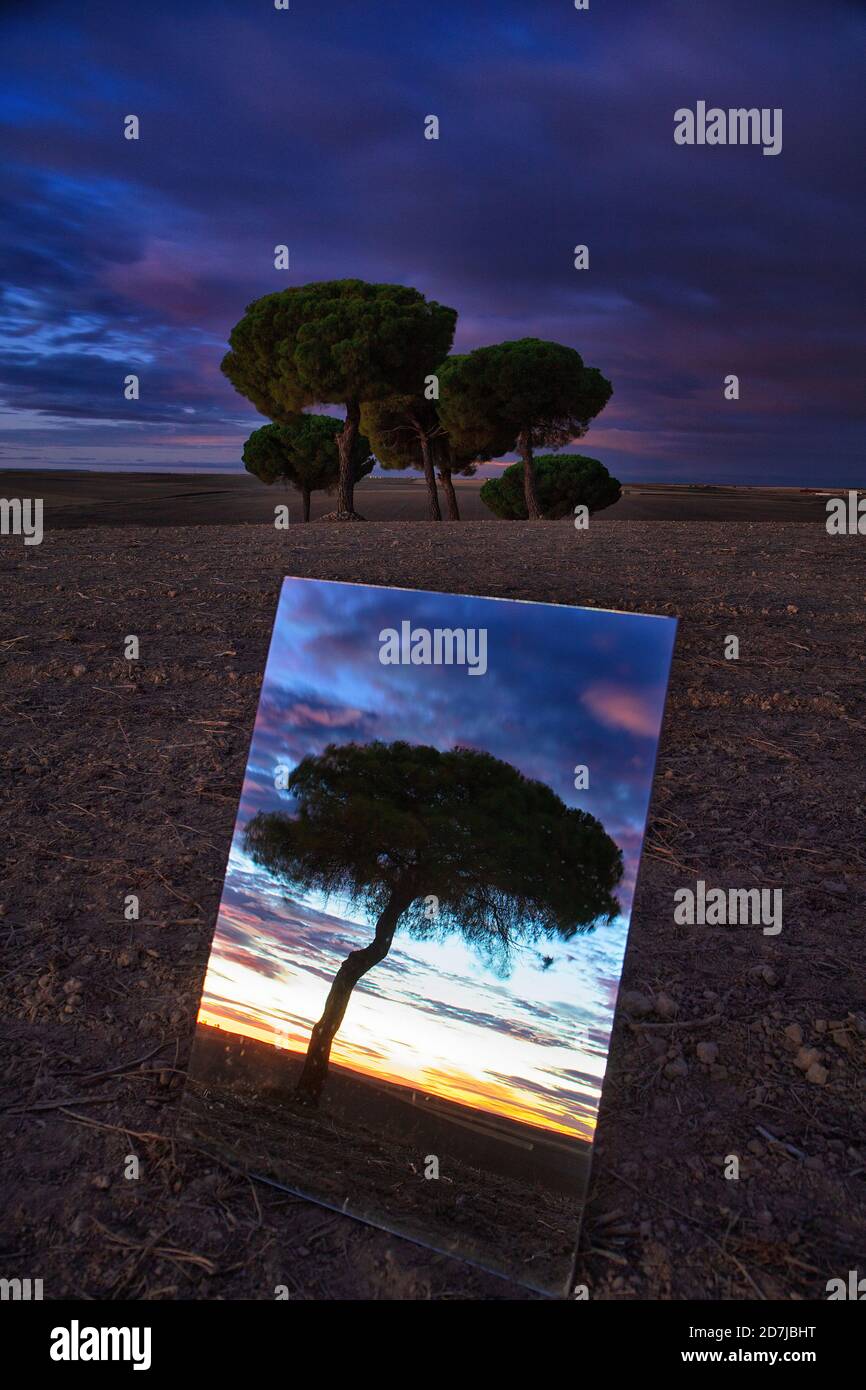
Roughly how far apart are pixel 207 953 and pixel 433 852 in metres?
1.48

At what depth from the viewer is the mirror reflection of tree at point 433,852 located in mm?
2059

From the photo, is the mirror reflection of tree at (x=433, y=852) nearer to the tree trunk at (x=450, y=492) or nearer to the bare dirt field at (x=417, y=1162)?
the bare dirt field at (x=417, y=1162)

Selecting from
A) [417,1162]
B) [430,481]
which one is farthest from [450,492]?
[417,1162]

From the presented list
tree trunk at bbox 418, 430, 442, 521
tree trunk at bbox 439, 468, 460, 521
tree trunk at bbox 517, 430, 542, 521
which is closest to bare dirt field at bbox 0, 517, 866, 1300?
tree trunk at bbox 517, 430, 542, 521

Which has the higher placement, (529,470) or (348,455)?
(348,455)

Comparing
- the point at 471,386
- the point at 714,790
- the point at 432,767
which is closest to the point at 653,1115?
the point at 432,767

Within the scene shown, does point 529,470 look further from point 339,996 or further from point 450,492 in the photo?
point 339,996

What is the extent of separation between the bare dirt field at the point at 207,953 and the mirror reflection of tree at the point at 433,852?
1.77ft

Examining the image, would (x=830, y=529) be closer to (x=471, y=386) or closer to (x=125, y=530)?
(x=125, y=530)

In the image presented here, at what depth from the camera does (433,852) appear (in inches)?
87.7

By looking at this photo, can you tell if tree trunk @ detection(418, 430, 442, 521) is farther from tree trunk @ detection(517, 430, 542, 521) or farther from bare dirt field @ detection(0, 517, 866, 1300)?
bare dirt field @ detection(0, 517, 866, 1300)

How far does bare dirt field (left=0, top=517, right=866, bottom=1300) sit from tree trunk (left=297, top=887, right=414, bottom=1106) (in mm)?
301

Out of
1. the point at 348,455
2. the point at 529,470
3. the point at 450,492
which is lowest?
the point at 450,492

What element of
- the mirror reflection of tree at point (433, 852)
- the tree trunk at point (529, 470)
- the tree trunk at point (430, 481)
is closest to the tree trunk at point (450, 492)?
the tree trunk at point (430, 481)
